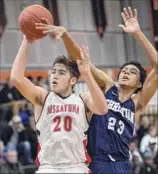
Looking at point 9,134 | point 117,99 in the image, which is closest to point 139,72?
point 117,99

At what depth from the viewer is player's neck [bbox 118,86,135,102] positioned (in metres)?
6.34

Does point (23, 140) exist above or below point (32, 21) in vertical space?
below

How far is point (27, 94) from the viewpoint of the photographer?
581cm

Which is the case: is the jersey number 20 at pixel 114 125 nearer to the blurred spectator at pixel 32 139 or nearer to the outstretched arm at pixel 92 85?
the outstretched arm at pixel 92 85

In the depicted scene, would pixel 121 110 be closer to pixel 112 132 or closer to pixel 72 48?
pixel 112 132

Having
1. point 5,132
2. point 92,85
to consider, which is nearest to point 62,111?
point 92,85

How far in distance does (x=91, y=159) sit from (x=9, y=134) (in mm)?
6301

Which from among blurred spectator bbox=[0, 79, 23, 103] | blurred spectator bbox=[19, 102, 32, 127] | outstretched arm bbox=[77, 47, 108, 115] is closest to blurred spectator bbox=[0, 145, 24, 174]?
blurred spectator bbox=[19, 102, 32, 127]

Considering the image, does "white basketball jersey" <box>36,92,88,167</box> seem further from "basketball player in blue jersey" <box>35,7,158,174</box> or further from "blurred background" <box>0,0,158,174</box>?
"blurred background" <box>0,0,158,174</box>

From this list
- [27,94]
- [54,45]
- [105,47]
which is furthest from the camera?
[105,47]

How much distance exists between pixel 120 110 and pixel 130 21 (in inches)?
34.1

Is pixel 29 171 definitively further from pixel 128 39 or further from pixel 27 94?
pixel 128 39

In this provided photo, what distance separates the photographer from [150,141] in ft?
45.6

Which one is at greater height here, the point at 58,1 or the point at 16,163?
the point at 58,1
